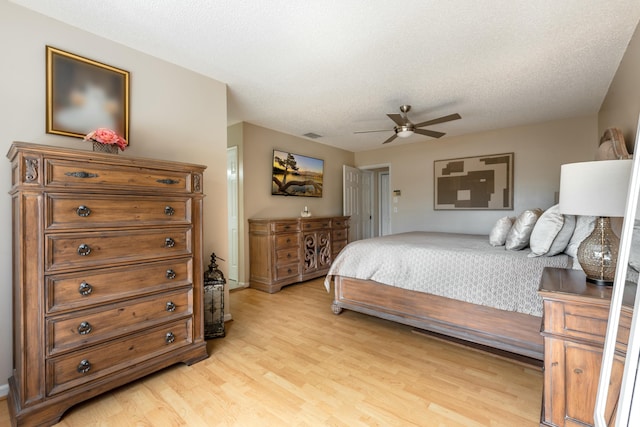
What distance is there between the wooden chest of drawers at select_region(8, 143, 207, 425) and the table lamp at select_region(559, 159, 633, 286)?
7.40ft

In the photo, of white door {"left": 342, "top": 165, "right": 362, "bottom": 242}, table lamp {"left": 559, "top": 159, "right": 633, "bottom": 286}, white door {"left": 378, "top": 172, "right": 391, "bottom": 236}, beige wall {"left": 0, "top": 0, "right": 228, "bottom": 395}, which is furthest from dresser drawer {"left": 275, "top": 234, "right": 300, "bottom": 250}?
white door {"left": 378, "top": 172, "right": 391, "bottom": 236}

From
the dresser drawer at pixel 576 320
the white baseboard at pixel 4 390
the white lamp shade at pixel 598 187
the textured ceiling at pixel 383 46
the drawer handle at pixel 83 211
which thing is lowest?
the white baseboard at pixel 4 390

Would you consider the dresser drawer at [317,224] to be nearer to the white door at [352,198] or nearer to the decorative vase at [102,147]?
the white door at [352,198]

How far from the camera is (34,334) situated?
1464 mm

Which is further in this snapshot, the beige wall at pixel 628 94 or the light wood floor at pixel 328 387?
the beige wall at pixel 628 94

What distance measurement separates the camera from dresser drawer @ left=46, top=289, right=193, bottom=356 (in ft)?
5.06

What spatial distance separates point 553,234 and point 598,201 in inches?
34.7

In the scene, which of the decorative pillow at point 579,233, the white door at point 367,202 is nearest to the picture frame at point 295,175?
the white door at point 367,202

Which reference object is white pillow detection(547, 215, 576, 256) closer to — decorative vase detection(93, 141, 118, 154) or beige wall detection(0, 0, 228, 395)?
beige wall detection(0, 0, 228, 395)

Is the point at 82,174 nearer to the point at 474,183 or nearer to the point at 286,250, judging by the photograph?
the point at 286,250

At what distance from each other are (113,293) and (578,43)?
373cm

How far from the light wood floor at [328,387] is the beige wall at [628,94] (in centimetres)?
176

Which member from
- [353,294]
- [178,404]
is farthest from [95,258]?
[353,294]

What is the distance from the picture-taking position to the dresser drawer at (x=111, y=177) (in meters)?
1.53
